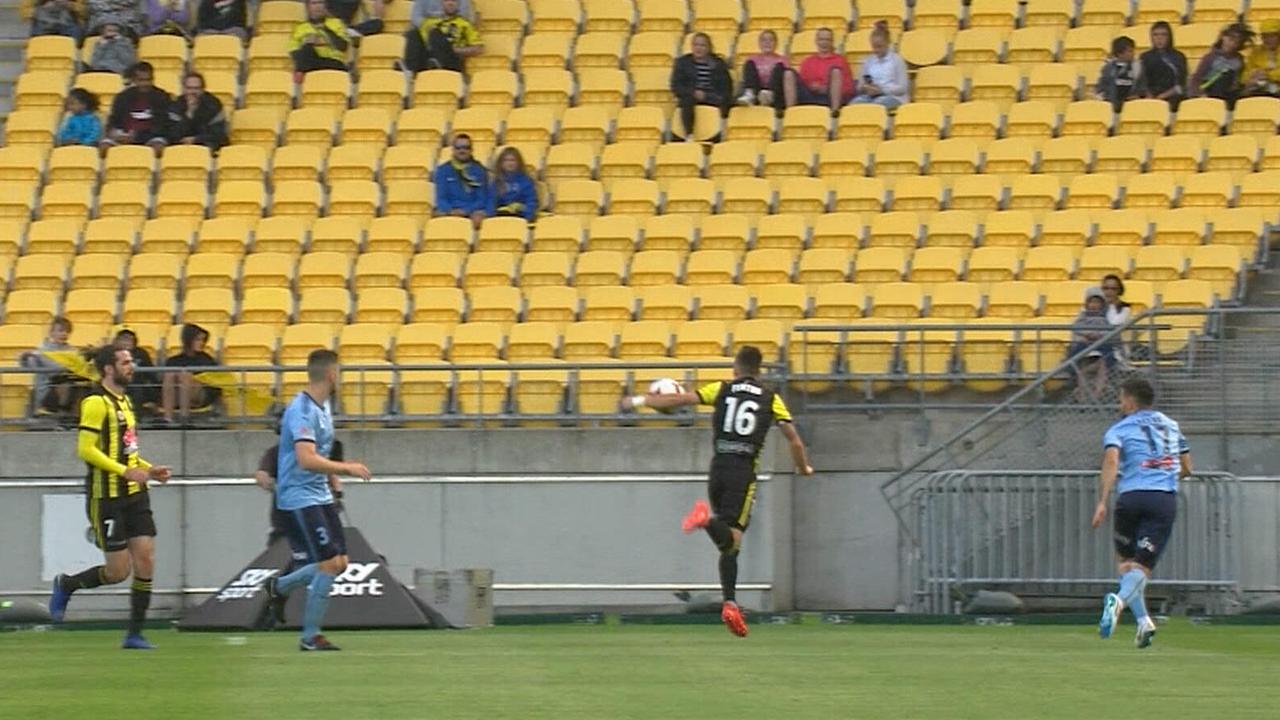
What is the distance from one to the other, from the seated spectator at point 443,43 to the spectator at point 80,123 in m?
3.54

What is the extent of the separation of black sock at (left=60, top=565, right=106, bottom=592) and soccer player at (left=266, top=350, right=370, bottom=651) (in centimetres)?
242

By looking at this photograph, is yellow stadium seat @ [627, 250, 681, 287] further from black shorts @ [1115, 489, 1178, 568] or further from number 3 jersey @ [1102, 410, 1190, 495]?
black shorts @ [1115, 489, 1178, 568]

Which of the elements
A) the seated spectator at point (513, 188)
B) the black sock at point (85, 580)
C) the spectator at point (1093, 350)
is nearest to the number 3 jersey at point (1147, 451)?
the spectator at point (1093, 350)

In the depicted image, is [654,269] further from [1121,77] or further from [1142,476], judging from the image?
[1142,476]

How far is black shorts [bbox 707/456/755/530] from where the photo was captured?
1758 centimetres

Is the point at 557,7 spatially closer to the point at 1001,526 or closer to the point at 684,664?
the point at 1001,526

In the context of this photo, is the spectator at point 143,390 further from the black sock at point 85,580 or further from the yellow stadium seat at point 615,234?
the yellow stadium seat at point 615,234

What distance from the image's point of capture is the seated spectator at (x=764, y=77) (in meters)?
25.9

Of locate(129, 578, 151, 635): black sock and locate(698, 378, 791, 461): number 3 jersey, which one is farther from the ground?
locate(698, 378, 791, 461): number 3 jersey

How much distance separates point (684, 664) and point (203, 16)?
53.1 ft

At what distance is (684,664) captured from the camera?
14086mm

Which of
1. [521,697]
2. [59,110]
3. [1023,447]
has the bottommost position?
[521,697]

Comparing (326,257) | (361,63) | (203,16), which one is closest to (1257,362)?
(326,257)

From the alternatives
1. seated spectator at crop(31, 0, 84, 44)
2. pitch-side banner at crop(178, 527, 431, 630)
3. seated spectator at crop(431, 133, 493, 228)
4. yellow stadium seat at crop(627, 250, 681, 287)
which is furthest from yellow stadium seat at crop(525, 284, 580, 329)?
seated spectator at crop(31, 0, 84, 44)
